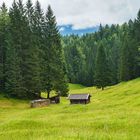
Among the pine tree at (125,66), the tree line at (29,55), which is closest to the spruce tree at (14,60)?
the tree line at (29,55)

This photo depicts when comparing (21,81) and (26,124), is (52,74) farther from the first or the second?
(26,124)

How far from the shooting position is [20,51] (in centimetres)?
7812

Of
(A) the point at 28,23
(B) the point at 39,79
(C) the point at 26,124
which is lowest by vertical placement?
(C) the point at 26,124

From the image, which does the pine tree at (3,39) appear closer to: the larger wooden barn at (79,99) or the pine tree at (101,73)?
the larger wooden barn at (79,99)

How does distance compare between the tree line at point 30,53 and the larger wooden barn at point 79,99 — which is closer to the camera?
the larger wooden barn at point 79,99

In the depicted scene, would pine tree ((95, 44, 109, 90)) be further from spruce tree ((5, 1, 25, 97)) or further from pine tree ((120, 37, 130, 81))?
spruce tree ((5, 1, 25, 97))

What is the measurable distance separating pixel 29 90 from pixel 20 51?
8.40m

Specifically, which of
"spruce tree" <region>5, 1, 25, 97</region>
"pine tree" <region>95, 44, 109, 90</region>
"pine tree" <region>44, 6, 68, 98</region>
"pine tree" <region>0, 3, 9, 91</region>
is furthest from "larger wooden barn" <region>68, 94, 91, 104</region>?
"pine tree" <region>95, 44, 109, 90</region>

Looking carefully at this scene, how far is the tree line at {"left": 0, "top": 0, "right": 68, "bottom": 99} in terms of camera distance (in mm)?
76688

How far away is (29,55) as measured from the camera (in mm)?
78375

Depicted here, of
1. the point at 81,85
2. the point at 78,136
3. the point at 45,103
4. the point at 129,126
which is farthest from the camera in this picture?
the point at 81,85

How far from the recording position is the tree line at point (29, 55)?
7669cm

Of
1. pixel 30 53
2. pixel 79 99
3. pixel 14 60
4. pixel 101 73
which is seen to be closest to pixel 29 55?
pixel 30 53

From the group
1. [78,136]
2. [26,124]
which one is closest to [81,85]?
[26,124]
